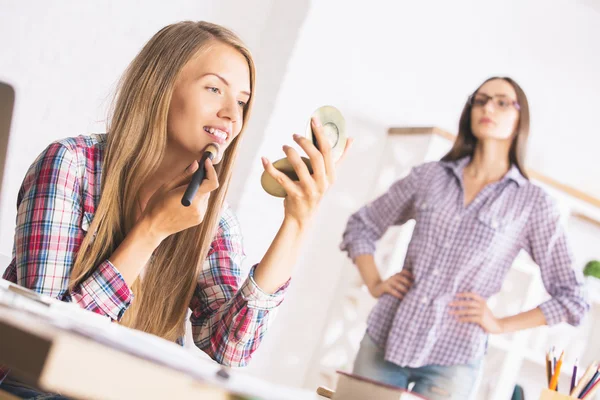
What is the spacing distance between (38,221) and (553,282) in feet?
5.09

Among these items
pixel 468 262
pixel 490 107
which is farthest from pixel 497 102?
pixel 468 262

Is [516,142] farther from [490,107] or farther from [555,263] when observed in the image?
[555,263]

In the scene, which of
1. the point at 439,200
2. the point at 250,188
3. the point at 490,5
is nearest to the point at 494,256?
the point at 439,200

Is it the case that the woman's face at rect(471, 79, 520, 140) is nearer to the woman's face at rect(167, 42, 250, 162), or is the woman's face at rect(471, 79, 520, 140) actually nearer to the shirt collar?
the shirt collar

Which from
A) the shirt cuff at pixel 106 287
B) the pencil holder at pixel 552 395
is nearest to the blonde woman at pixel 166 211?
the shirt cuff at pixel 106 287

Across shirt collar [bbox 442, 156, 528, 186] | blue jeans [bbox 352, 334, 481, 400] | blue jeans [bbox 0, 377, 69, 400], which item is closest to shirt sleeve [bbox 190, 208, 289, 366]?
blue jeans [bbox 0, 377, 69, 400]

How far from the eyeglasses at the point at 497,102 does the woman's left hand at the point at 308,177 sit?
49.4 inches

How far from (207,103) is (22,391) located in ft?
1.97

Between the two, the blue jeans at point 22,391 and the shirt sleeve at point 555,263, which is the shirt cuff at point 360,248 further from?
the blue jeans at point 22,391

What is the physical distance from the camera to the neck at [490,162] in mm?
2094

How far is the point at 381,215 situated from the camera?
226 cm

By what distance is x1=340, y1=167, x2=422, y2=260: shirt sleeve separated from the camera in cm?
220

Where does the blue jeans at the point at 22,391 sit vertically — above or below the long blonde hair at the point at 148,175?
below

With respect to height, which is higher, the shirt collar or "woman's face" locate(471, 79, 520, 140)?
"woman's face" locate(471, 79, 520, 140)
